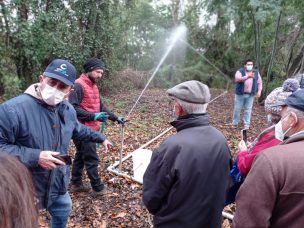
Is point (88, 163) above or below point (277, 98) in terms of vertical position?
below

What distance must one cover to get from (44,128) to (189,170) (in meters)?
1.35

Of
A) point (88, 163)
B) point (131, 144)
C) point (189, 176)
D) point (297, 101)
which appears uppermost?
point (297, 101)

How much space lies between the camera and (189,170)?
234 cm

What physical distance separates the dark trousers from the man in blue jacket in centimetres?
139

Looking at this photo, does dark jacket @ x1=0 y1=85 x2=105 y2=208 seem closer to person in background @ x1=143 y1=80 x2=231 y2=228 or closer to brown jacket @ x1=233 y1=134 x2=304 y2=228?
person in background @ x1=143 y1=80 x2=231 y2=228

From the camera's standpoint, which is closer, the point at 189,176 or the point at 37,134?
the point at 189,176

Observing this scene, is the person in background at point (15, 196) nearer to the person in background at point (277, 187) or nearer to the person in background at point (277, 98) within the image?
the person in background at point (277, 187)

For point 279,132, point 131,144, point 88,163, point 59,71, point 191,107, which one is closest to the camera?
point 279,132

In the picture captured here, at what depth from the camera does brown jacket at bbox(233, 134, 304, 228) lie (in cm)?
165

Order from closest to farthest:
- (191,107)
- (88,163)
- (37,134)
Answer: (191,107)
(37,134)
(88,163)

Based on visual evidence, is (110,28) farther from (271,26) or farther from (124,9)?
(271,26)

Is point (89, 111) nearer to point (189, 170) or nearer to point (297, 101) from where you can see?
point (189, 170)

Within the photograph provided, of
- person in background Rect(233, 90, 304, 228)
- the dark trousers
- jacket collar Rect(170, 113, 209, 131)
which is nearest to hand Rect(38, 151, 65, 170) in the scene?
jacket collar Rect(170, 113, 209, 131)

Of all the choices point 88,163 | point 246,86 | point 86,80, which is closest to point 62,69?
point 86,80
